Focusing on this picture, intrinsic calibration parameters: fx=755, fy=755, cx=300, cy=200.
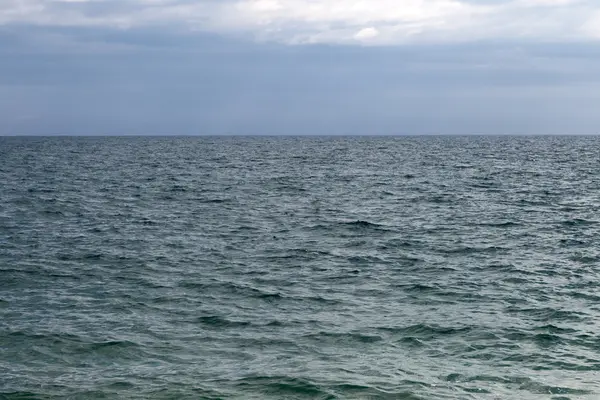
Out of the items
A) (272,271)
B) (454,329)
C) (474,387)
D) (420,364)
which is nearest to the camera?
(474,387)

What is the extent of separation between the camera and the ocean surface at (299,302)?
1528 cm

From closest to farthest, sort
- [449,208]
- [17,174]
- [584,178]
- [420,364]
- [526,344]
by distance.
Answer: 1. [420,364]
2. [526,344]
3. [449,208]
4. [584,178]
5. [17,174]

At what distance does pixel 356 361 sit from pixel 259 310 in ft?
16.9

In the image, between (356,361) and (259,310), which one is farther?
(259,310)

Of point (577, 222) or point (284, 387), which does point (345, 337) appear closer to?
point (284, 387)

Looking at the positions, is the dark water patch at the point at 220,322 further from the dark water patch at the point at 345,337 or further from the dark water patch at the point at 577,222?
the dark water patch at the point at 577,222

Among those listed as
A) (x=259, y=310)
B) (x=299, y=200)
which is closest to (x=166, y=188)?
(x=299, y=200)

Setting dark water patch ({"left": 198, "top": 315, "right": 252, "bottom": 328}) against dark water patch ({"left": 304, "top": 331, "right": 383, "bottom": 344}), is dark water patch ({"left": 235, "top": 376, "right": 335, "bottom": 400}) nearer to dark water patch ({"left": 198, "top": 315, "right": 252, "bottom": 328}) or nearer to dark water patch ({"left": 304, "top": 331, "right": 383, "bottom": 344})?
dark water patch ({"left": 304, "top": 331, "right": 383, "bottom": 344})

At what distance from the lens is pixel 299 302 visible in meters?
21.9

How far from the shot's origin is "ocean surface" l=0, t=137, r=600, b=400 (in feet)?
50.1

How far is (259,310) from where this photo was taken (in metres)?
21.0

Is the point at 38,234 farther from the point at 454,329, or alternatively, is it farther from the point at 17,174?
the point at 17,174

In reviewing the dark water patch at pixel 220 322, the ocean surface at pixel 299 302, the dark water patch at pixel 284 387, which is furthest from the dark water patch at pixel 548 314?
the dark water patch at pixel 284 387

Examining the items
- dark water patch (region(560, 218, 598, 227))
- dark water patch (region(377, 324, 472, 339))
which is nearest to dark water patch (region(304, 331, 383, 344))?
dark water patch (region(377, 324, 472, 339))
